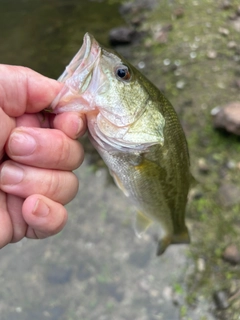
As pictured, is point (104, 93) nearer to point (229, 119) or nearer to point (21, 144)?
point (21, 144)

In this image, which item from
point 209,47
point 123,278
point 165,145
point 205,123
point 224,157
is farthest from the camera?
point 209,47

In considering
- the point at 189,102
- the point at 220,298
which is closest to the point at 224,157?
the point at 189,102

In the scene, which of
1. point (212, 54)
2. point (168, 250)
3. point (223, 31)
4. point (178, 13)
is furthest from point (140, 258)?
point (178, 13)

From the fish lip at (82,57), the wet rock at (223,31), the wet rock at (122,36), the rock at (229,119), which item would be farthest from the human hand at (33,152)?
the wet rock at (122,36)

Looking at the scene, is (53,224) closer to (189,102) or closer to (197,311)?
(197,311)

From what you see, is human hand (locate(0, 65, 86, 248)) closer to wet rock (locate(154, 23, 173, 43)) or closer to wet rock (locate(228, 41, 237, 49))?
wet rock (locate(228, 41, 237, 49))

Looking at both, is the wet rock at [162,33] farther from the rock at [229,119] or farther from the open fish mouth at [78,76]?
the open fish mouth at [78,76]

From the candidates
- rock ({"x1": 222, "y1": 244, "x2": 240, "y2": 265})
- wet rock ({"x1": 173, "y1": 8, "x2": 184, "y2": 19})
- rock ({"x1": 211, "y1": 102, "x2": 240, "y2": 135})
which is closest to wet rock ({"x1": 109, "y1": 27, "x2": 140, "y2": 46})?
wet rock ({"x1": 173, "y1": 8, "x2": 184, "y2": 19})
